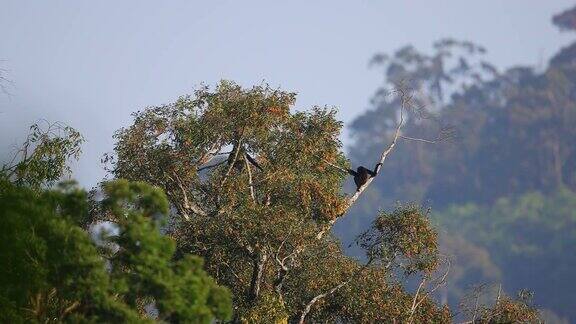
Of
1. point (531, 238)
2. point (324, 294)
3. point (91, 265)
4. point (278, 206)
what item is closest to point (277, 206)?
point (278, 206)

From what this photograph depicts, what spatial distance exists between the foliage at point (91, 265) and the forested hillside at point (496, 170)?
6802 centimetres

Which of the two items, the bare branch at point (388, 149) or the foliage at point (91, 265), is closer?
the foliage at point (91, 265)

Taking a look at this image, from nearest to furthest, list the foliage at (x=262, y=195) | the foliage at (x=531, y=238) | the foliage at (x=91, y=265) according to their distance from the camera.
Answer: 1. the foliage at (x=91, y=265)
2. the foliage at (x=262, y=195)
3. the foliage at (x=531, y=238)

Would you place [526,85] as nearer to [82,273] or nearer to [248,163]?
[248,163]

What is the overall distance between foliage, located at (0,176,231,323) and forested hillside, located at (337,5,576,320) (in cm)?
6802

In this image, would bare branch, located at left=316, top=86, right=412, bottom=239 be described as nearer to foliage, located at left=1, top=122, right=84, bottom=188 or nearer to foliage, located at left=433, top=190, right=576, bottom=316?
foliage, located at left=1, top=122, right=84, bottom=188

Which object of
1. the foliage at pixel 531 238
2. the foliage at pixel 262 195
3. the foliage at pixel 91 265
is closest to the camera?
the foliage at pixel 91 265

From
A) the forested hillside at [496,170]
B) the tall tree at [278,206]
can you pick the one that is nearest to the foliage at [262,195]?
the tall tree at [278,206]

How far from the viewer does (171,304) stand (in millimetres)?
17297

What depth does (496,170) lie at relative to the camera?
360ft

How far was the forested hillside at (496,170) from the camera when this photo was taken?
93.6 metres

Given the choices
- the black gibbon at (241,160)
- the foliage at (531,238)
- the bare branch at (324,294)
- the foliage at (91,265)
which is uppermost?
the foliage at (531,238)

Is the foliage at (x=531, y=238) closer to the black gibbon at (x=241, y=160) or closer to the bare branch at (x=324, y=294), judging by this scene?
the black gibbon at (x=241, y=160)

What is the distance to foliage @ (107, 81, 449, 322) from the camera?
25.1m
